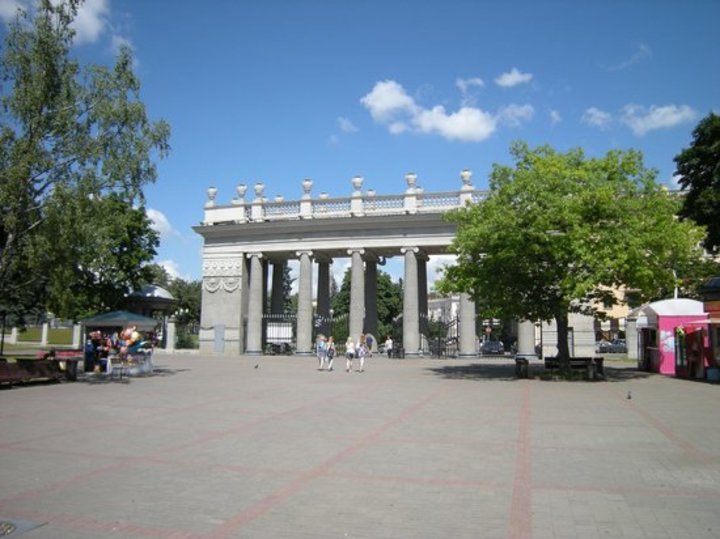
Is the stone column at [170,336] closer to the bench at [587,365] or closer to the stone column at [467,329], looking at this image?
the stone column at [467,329]

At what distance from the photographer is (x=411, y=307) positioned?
44.2 m

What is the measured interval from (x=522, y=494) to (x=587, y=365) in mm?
19164

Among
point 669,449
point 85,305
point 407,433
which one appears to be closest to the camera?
point 669,449

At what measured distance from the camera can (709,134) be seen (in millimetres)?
40688

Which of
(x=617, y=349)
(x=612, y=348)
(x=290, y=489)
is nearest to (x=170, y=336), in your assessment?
(x=290, y=489)

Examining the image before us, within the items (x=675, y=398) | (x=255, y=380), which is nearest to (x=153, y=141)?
(x=255, y=380)

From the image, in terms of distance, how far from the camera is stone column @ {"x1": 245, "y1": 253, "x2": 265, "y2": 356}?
4806cm

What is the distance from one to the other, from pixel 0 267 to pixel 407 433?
17407 mm

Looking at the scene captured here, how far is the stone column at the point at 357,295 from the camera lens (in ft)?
145

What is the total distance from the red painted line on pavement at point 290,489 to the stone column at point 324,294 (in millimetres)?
35763

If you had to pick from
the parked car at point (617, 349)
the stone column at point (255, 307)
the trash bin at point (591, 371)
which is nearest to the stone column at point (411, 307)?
the stone column at point (255, 307)

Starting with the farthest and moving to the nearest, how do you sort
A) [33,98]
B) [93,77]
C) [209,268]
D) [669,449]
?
[209,268]
[93,77]
[33,98]
[669,449]

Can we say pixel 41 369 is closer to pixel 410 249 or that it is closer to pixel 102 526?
pixel 102 526

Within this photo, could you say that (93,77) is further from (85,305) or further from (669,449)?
(85,305)
